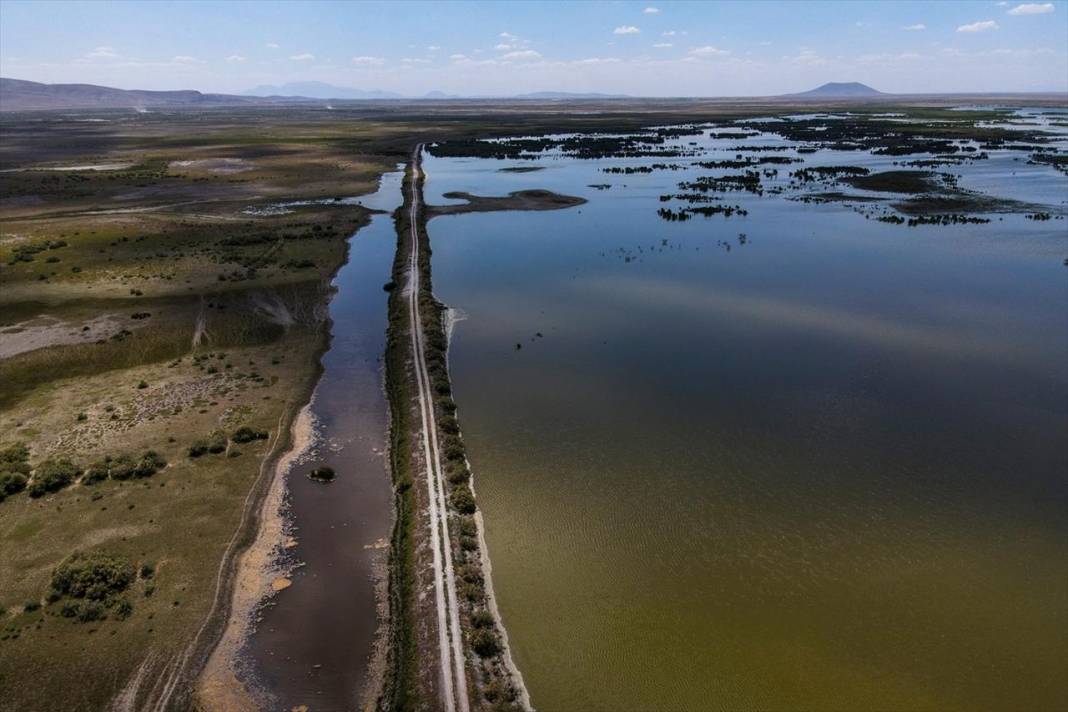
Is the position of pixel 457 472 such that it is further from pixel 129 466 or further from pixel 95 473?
pixel 95 473

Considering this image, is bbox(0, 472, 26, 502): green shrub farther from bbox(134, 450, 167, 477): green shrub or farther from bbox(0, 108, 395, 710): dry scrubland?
bbox(134, 450, 167, 477): green shrub

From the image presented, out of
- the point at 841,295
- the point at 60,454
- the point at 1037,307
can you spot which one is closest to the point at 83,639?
the point at 60,454

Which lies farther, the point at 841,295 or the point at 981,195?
the point at 981,195

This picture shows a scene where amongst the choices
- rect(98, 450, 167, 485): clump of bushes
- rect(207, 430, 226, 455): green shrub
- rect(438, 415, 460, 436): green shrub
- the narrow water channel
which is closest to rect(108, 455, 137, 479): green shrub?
rect(98, 450, 167, 485): clump of bushes

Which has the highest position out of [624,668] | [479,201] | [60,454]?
[479,201]

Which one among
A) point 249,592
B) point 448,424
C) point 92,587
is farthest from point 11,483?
point 448,424

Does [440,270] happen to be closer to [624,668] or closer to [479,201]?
[479,201]
